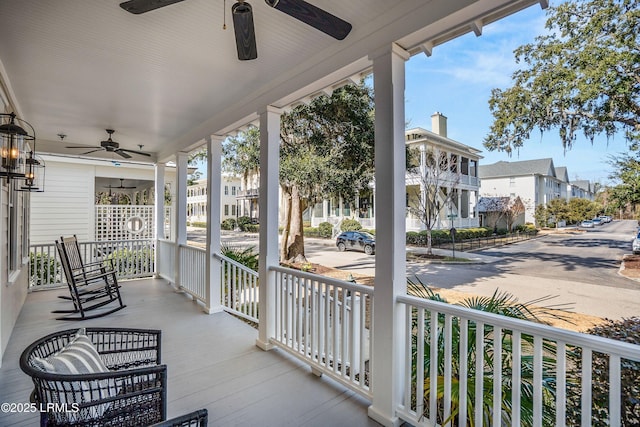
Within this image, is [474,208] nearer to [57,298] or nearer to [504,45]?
[504,45]

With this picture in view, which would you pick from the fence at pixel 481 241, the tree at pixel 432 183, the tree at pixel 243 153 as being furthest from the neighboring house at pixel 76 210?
the fence at pixel 481 241

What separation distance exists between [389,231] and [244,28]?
4.83 ft

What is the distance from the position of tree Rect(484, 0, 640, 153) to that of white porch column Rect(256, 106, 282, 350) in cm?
215

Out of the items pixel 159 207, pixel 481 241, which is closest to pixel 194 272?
pixel 159 207

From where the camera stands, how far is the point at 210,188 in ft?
14.6

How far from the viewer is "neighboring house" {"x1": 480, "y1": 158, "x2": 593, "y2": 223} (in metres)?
3.00

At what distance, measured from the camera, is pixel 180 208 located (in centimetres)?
554

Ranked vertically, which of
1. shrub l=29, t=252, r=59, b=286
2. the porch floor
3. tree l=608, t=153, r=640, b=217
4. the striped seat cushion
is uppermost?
tree l=608, t=153, r=640, b=217

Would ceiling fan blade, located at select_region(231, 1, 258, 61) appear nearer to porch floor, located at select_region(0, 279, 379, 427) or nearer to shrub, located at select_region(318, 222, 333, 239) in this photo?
porch floor, located at select_region(0, 279, 379, 427)

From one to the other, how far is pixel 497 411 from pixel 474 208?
21.8ft

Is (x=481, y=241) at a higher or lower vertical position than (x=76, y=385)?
higher

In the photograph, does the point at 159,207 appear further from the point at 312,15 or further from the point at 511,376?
the point at 511,376

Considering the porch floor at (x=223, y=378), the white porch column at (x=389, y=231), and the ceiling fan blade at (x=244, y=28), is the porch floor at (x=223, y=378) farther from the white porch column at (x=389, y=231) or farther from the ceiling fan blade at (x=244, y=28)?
the ceiling fan blade at (x=244, y=28)

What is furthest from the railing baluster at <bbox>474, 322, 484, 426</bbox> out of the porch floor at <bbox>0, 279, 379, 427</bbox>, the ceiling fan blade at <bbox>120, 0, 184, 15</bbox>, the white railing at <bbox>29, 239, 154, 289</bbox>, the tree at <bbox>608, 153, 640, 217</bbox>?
the white railing at <bbox>29, 239, 154, 289</bbox>
